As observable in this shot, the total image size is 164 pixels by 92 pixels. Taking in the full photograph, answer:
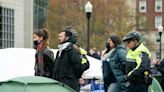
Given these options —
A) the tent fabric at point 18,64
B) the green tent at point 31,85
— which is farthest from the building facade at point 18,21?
the green tent at point 31,85

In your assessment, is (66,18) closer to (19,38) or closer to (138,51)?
(19,38)

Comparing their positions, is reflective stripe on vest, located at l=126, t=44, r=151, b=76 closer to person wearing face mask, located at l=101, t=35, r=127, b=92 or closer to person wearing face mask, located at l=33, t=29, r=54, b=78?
person wearing face mask, located at l=101, t=35, r=127, b=92

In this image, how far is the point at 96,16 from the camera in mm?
57906

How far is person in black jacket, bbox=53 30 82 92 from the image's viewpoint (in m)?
9.30

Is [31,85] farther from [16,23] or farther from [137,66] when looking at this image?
[16,23]

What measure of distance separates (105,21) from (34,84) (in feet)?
176

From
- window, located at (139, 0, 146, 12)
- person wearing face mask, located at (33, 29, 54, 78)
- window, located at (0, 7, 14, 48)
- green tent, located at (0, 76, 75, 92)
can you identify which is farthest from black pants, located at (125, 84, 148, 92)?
window, located at (139, 0, 146, 12)

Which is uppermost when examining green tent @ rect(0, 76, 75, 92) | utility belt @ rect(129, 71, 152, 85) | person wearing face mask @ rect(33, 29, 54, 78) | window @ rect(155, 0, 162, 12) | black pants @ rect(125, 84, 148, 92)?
window @ rect(155, 0, 162, 12)

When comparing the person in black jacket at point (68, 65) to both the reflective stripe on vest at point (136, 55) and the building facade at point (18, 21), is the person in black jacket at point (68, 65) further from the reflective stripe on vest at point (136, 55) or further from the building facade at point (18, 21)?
the building facade at point (18, 21)

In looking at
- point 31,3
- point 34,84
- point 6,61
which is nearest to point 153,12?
point 31,3

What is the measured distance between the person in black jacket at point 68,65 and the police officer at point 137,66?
2.78ft

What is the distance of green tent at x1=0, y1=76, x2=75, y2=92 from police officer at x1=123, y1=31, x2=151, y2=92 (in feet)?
7.07

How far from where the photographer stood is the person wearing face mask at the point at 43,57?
9625mm

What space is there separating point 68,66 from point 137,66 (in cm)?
115
